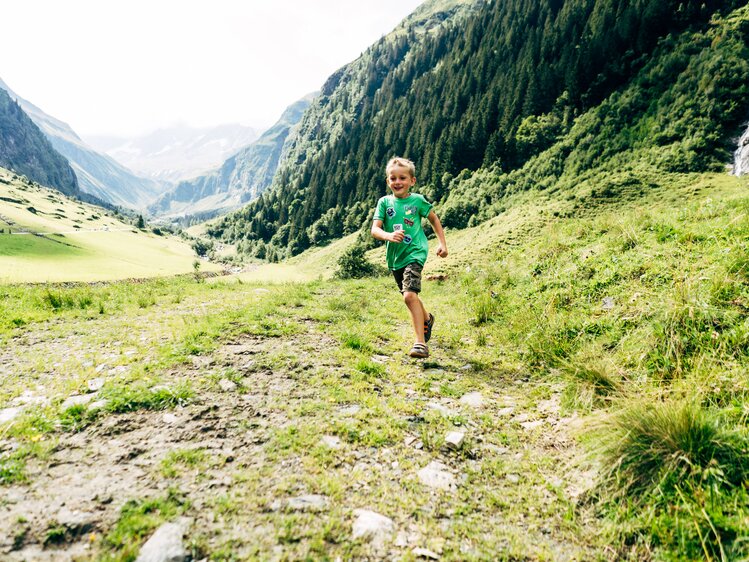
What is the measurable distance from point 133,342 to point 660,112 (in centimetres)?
5812

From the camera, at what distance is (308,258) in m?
97.7

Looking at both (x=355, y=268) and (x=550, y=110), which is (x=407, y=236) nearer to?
(x=355, y=268)

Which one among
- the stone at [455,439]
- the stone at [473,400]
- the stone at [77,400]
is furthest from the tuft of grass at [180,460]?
the stone at [473,400]

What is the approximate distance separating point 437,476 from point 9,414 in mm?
4421

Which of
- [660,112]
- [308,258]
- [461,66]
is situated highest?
[461,66]

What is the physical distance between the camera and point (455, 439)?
3.53 meters

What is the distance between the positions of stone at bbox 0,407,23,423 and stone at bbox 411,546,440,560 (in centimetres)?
409

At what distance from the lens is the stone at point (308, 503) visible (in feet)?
8.48

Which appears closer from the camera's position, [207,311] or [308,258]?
[207,311]

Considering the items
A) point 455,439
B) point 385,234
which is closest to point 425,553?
point 455,439

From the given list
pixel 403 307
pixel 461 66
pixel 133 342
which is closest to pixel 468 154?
pixel 461 66

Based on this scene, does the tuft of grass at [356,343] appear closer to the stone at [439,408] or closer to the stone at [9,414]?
the stone at [439,408]

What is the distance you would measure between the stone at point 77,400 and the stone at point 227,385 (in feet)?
4.37

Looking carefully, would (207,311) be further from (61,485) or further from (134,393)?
(61,485)
